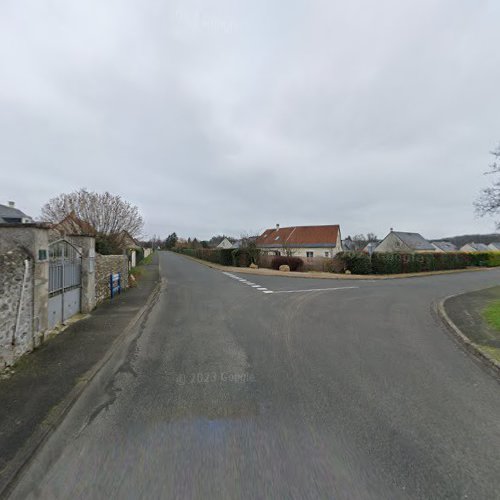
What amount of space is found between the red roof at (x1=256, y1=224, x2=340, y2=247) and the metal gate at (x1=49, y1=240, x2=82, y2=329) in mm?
36596

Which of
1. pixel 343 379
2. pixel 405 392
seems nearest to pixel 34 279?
pixel 343 379

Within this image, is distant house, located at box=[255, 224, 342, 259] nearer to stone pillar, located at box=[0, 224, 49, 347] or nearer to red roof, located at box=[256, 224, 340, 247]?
red roof, located at box=[256, 224, 340, 247]

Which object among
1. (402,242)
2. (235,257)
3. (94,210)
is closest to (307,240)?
(402,242)

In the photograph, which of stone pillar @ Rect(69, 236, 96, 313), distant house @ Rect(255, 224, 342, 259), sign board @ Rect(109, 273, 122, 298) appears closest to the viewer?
stone pillar @ Rect(69, 236, 96, 313)

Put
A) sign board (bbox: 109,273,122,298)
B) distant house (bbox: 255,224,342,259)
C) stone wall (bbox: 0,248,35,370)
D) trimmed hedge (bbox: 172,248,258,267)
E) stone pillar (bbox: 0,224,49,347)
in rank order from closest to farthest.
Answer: stone wall (bbox: 0,248,35,370) < stone pillar (bbox: 0,224,49,347) < sign board (bbox: 109,273,122,298) < trimmed hedge (bbox: 172,248,258,267) < distant house (bbox: 255,224,342,259)

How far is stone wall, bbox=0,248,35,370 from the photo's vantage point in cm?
397

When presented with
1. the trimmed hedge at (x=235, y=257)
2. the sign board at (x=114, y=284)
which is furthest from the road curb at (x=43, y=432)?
the trimmed hedge at (x=235, y=257)

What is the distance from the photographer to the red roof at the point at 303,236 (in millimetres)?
43500

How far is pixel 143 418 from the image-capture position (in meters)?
2.95

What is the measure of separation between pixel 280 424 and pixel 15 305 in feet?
14.7

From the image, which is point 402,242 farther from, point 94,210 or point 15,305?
point 15,305

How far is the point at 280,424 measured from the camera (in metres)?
2.83

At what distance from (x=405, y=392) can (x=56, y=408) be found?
4369mm

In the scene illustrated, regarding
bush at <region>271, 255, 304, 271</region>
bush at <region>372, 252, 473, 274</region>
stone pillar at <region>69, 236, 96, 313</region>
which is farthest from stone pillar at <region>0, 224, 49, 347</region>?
bush at <region>372, 252, 473, 274</region>
